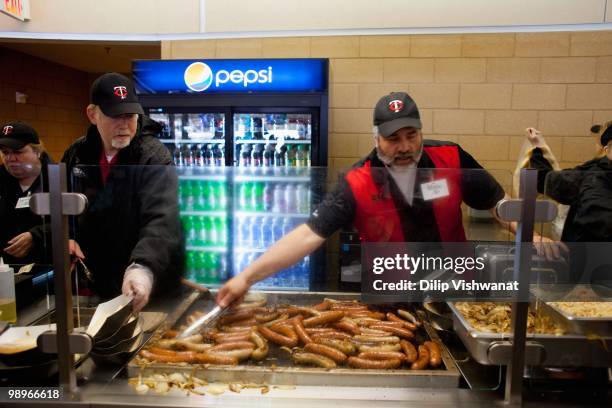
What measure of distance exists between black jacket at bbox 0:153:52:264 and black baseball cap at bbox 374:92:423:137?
200 centimetres

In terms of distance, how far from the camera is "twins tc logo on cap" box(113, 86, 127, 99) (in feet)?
7.55

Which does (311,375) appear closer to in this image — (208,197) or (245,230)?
(245,230)

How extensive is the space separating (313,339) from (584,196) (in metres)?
1.04

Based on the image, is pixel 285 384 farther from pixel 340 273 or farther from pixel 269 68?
pixel 269 68

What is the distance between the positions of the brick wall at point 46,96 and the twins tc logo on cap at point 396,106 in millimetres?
6513

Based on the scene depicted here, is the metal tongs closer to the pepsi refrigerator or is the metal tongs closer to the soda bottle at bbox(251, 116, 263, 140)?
the pepsi refrigerator

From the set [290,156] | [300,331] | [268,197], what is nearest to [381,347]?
[300,331]

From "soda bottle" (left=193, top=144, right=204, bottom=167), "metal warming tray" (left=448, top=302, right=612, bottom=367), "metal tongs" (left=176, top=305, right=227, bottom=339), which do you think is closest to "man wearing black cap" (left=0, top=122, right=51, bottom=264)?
"soda bottle" (left=193, top=144, right=204, bottom=167)

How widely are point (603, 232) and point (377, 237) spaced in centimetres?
81

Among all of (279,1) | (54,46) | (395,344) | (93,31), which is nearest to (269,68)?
(279,1)

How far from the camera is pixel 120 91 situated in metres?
2.32

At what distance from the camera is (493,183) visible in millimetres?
1389

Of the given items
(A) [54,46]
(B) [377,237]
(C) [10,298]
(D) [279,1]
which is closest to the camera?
(B) [377,237]

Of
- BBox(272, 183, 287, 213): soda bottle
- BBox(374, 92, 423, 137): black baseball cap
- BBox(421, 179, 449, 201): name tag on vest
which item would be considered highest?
BBox(374, 92, 423, 137): black baseball cap
